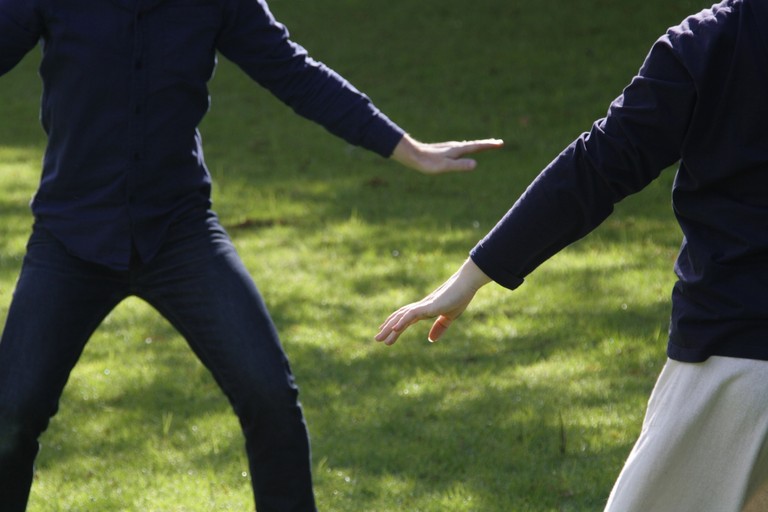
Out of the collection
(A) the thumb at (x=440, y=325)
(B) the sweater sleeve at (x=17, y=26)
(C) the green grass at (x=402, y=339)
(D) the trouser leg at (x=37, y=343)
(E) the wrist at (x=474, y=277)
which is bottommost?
(C) the green grass at (x=402, y=339)

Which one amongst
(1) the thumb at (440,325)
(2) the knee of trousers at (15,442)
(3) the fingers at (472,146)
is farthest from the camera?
(3) the fingers at (472,146)

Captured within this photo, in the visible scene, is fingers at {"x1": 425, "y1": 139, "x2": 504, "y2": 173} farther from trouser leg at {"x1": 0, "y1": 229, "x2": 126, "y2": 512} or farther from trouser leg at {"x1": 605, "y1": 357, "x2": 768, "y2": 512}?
trouser leg at {"x1": 605, "y1": 357, "x2": 768, "y2": 512}

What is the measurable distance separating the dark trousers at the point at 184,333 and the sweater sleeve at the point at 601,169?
1095 millimetres

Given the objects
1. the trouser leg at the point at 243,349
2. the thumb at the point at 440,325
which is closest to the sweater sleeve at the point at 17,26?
the trouser leg at the point at 243,349

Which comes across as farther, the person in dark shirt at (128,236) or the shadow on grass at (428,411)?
the shadow on grass at (428,411)

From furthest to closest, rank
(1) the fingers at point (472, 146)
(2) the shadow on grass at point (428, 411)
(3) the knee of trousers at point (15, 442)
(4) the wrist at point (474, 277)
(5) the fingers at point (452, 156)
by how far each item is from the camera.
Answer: (2) the shadow on grass at point (428, 411), (5) the fingers at point (452, 156), (1) the fingers at point (472, 146), (3) the knee of trousers at point (15, 442), (4) the wrist at point (474, 277)

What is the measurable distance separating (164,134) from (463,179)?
237 inches

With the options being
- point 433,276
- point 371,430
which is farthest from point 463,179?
point 371,430

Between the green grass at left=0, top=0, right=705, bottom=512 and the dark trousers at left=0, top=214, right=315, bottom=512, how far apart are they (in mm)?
926

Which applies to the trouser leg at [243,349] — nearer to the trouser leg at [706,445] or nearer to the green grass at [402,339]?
the green grass at [402,339]

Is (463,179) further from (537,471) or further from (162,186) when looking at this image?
(162,186)

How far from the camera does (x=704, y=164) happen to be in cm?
215

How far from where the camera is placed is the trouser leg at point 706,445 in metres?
2.10

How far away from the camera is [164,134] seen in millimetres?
3334
